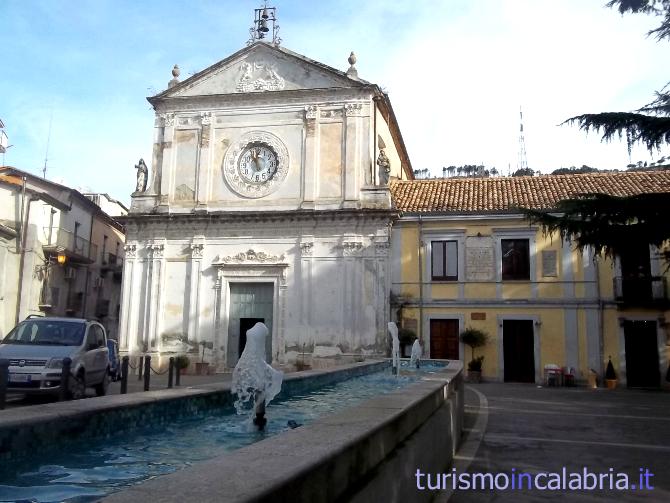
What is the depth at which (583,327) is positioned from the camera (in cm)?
2086

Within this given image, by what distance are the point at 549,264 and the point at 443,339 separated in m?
4.86

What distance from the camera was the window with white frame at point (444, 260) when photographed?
22.3 meters

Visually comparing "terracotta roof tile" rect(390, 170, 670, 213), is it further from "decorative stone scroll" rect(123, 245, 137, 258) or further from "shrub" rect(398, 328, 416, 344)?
"decorative stone scroll" rect(123, 245, 137, 258)

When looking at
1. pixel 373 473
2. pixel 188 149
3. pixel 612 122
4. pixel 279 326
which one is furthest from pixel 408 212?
pixel 373 473

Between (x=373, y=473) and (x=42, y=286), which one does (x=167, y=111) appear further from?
(x=373, y=473)

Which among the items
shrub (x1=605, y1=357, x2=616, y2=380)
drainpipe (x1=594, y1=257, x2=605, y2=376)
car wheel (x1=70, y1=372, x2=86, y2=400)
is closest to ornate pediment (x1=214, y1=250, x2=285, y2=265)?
drainpipe (x1=594, y1=257, x2=605, y2=376)

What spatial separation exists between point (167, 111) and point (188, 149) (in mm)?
2050

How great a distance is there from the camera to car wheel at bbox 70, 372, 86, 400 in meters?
10.5

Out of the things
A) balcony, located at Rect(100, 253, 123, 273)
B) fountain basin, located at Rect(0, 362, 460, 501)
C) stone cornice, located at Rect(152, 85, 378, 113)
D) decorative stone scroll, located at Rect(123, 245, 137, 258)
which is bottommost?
fountain basin, located at Rect(0, 362, 460, 501)

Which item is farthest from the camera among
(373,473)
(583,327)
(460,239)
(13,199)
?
(13,199)

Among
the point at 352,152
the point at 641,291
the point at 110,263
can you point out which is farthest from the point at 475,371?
the point at 110,263

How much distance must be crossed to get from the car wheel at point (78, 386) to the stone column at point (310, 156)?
13.4 meters

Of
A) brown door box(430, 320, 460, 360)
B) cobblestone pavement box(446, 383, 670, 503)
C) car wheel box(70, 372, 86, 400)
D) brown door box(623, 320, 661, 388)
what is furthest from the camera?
brown door box(430, 320, 460, 360)

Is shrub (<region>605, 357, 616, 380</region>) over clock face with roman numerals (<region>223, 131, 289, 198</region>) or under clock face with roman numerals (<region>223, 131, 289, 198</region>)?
under
